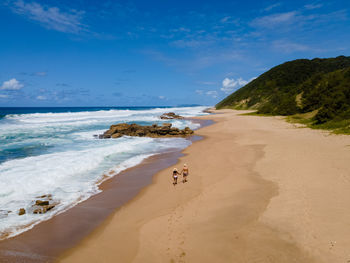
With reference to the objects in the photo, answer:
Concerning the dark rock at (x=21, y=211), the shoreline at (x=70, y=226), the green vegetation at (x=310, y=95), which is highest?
the green vegetation at (x=310, y=95)

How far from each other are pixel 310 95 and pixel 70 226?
147 ft

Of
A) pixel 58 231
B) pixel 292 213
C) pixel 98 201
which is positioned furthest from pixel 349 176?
pixel 58 231

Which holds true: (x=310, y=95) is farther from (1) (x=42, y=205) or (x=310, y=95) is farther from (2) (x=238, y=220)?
(1) (x=42, y=205)

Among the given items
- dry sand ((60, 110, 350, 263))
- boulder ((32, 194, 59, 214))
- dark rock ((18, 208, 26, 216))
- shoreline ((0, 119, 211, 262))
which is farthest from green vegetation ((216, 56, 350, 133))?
dark rock ((18, 208, 26, 216))

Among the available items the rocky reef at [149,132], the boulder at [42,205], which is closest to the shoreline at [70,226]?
the boulder at [42,205]

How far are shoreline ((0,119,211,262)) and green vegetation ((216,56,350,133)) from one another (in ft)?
67.9

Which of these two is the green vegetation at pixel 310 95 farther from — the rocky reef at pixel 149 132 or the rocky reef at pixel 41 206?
the rocky reef at pixel 41 206

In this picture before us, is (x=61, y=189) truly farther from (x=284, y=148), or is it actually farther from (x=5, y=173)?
(x=284, y=148)

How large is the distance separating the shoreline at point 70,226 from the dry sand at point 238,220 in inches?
18.1

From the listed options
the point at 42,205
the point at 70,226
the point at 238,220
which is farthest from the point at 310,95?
the point at 42,205

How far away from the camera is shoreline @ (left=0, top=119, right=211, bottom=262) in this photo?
628 cm

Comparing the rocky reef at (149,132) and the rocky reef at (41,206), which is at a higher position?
the rocky reef at (149,132)

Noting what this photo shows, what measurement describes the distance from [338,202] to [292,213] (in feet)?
6.15

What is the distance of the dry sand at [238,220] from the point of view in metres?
5.70
